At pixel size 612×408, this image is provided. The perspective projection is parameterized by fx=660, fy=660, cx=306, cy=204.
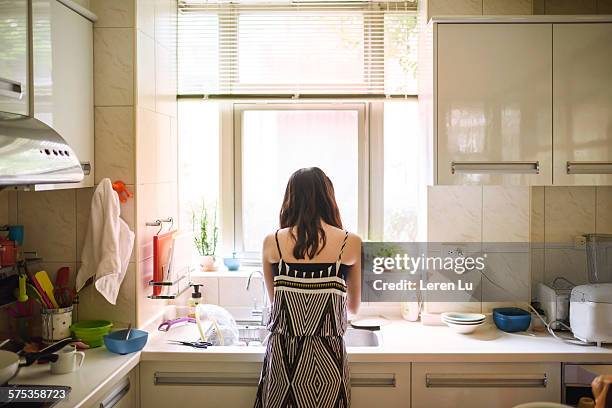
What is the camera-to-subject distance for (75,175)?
2.02 metres

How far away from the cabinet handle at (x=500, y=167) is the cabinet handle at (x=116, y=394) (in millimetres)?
1547

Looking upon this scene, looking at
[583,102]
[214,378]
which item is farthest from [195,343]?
[583,102]

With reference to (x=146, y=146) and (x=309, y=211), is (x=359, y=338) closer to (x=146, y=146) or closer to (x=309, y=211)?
(x=309, y=211)

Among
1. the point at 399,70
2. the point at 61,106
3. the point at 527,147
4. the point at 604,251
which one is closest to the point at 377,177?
the point at 399,70

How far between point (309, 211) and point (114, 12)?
111 cm

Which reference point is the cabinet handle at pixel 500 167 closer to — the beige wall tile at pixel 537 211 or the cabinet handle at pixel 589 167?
the cabinet handle at pixel 589 167

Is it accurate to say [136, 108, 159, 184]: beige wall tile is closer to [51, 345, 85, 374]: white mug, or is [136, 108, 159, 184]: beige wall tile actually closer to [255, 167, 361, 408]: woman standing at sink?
[255, 167, 361, 408]: woman standing at sink

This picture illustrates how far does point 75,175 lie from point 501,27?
5.91 ft

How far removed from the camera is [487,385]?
2.57 m

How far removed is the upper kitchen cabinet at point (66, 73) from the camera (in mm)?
2121

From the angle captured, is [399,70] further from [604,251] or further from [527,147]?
[604,251]

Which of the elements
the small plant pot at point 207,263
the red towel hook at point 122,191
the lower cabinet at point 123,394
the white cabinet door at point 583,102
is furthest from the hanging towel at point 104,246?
the white cabinet door at point 583,102

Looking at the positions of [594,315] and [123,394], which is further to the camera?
[594,315]

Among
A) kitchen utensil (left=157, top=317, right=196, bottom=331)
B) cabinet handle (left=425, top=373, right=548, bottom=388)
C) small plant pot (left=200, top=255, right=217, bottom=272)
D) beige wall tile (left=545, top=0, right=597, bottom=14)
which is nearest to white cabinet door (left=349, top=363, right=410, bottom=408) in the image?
cabinet handle (left=425, top=373, right=548, bottom=388)
